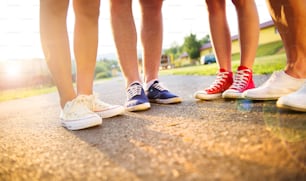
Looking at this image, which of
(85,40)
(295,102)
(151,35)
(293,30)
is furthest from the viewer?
(151,35)

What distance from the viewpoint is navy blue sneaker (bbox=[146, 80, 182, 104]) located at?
2.12 metres

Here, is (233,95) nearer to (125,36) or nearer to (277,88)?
(277,88)

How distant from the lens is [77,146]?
121 cm

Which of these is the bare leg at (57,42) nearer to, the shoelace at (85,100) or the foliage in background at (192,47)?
the shoelace at (85,100)

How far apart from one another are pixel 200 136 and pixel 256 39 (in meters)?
1.23

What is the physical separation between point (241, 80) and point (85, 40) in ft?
3.59

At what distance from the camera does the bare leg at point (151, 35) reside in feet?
7.30

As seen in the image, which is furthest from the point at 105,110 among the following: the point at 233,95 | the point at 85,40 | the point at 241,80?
the point at 241,80

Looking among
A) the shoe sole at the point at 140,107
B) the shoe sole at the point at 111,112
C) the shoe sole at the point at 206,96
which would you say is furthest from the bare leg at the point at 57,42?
the shoe sole at the point at 206,96

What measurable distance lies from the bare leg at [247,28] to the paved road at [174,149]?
0.57 m

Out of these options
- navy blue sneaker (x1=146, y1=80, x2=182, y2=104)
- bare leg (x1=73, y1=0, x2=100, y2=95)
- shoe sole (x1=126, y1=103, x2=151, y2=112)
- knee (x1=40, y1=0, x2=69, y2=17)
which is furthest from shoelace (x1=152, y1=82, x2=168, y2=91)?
knee (x1=40, y1=0, x2=69, y2=17)

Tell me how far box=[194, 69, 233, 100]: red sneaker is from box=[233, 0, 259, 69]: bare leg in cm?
19

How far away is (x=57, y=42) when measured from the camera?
5.19ft

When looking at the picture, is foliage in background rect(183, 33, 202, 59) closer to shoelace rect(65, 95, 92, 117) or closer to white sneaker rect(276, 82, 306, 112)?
shoelace rect(65, 95, 92, 117)
